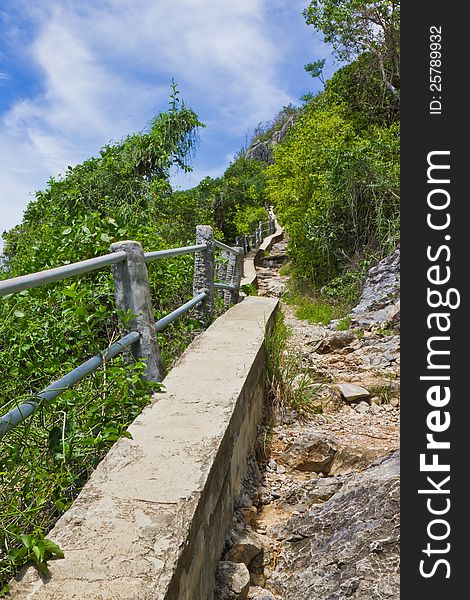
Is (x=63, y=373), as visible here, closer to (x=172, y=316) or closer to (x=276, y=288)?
(x=172, y=316)

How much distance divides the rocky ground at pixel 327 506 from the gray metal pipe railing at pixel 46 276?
1369mm

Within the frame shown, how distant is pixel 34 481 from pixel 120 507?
12.0 inches

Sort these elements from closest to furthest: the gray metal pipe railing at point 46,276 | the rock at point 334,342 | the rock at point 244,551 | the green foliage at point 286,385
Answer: the gray metal pipe railing at point 46,276, the rock at point 244,551, the green foliage at point 286,385, the rock at point 334,342

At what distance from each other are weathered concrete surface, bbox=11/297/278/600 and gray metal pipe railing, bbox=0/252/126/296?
0.73 meters

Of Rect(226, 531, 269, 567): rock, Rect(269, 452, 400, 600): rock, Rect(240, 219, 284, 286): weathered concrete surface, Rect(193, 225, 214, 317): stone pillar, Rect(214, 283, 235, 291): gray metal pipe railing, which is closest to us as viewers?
Rect(269, 452, 400, 600): rock

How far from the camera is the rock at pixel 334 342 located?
22.7 feet

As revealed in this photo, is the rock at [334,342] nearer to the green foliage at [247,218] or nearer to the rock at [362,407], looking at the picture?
the rock at [362,407]

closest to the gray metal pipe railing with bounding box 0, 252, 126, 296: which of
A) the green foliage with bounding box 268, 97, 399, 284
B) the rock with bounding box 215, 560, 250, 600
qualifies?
the rock with bounding box 215, 560, 250, 600

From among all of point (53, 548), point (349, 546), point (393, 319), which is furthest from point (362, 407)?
point (53, 548)

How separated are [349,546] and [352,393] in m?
2.67

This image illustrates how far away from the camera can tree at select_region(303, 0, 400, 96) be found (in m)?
15.4

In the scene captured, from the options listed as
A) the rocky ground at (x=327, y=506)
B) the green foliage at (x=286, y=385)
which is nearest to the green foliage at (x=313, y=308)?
the rocky ground at (x=327, y=506)

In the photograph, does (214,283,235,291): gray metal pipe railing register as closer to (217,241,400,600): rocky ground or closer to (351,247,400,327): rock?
(217,241,400,600): rocky ground

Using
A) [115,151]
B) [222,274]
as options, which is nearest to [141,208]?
[115,151]
